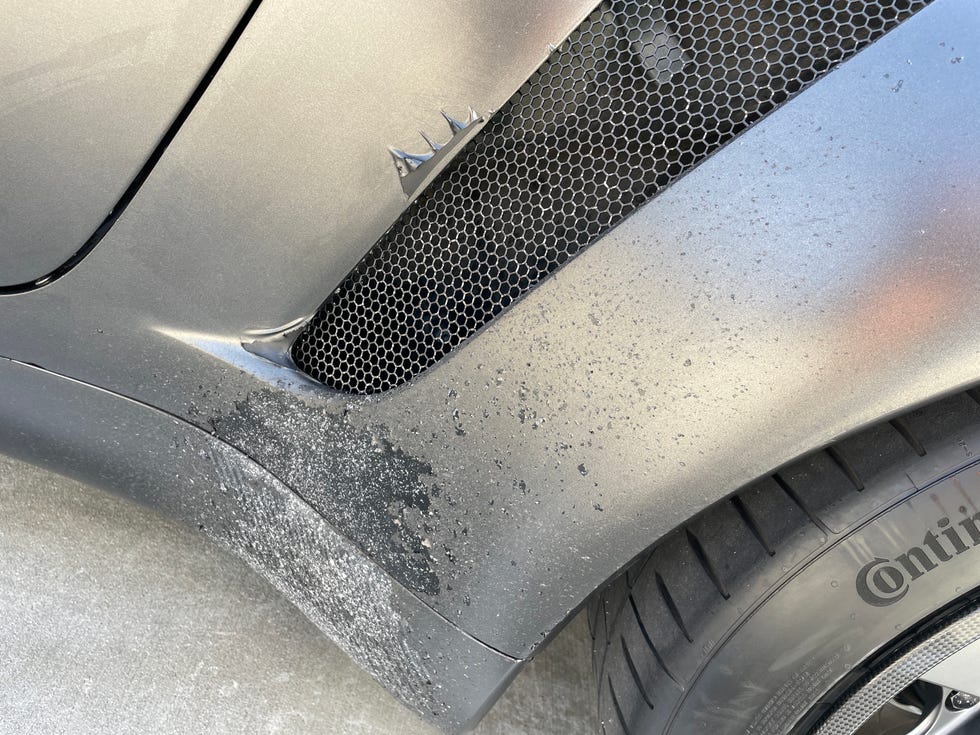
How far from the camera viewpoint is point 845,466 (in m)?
0.79

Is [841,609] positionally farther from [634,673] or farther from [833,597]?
[634,673]

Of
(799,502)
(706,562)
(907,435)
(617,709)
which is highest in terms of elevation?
(907,435)

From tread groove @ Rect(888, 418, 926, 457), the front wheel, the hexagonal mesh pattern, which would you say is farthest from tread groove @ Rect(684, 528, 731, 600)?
the hexagonal mesh pattern

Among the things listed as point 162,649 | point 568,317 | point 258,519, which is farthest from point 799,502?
point 162,649

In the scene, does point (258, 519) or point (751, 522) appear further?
point (258, 519)

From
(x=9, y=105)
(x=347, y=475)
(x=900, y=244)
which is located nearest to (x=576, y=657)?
(x=347, y=475)

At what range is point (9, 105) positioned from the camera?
84cm

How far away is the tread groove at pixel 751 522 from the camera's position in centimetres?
83

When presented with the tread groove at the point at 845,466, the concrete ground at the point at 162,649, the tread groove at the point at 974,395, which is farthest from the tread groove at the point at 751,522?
the concrete ground at the point at 162,649

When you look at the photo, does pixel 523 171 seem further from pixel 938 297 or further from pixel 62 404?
pixel 62 404

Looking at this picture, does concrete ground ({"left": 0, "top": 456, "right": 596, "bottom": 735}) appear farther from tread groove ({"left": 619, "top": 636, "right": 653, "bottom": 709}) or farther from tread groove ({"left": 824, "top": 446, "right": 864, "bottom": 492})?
tread groove ({"left": 824, "top": 446, "right": 864, "bottom": 492})

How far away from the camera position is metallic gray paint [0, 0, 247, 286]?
79 centimetres

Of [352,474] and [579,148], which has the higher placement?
[579,148]

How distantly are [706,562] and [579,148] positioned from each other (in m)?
0.47
